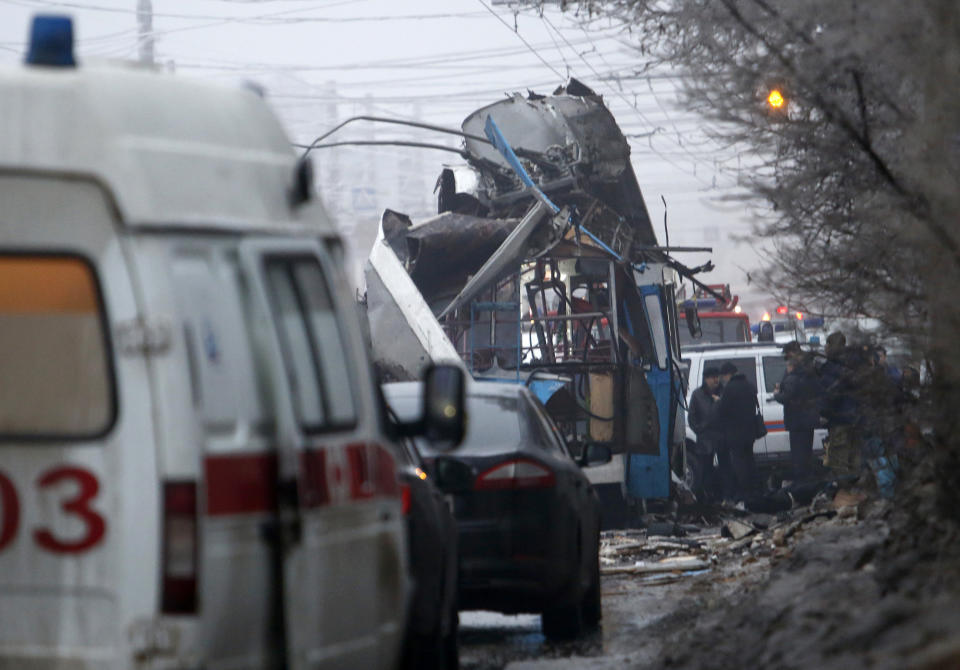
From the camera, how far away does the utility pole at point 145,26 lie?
37031 millimetres

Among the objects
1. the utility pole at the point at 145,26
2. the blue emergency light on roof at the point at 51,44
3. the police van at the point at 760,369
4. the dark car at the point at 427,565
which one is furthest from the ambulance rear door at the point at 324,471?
the utility pole at the point at 145,26

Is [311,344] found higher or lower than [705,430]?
higher

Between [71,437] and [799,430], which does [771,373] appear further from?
[71,437]

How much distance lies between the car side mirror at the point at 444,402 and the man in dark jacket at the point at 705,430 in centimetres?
1289

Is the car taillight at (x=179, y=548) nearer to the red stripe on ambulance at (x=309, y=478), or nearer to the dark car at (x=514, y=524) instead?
the red stripe on ambulance at (x=309, y=478)

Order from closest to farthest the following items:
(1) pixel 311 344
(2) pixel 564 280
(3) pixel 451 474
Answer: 1. (1) pixel 311 344
2. (3) pixel 451 474
3. (2) pixel 564 280

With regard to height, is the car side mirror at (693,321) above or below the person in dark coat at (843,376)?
above

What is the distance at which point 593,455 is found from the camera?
381 inches

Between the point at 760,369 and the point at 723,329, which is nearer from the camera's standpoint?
the point at 760,369

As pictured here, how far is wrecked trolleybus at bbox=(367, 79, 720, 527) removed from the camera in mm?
16359

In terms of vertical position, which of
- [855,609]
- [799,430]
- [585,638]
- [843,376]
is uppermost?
[843,376]

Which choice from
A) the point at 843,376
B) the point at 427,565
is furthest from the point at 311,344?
Result: the point at 843,376

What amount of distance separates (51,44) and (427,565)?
356 centimetres

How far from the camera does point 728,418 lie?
57.7 feet
